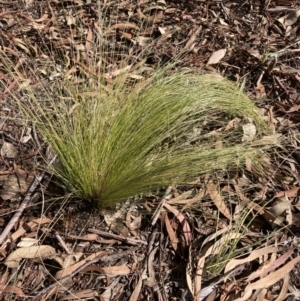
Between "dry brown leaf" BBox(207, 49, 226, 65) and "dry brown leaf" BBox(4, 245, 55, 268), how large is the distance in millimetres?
973

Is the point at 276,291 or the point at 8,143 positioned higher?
the point at 8,143

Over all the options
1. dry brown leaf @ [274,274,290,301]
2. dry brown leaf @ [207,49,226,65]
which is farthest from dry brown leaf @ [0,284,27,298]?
dry brown leaf @ [207,49,226,65]

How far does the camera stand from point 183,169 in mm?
1457

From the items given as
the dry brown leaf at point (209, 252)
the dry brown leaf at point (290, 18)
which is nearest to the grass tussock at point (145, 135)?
the dry brown leaf at point (209, 252)

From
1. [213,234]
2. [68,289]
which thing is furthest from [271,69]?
[68,289]

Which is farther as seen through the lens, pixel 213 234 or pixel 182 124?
pixel 182 124

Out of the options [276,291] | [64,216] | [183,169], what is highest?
[183,169]

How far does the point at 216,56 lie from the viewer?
1.98m

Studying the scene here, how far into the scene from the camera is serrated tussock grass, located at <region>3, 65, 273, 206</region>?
1435 mm

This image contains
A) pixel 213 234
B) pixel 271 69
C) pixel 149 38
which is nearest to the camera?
pixel 213 234

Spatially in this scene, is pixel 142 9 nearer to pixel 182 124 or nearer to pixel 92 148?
pixel 182 124

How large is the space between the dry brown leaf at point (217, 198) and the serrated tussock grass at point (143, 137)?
84 mm

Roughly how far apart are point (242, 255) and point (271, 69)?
81 centimetres

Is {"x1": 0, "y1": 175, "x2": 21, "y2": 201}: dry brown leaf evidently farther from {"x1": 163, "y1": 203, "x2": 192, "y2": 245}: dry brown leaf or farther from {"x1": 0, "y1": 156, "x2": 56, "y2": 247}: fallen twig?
{"x1": 163, "y1": 203, "x2": 192, "y2": 245}: dry brown leaf
